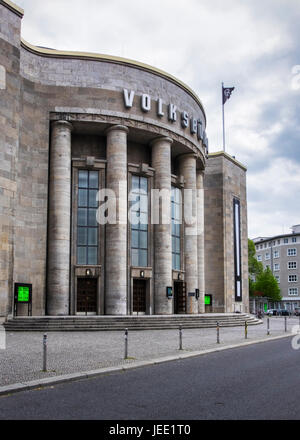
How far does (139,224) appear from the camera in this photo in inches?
1539

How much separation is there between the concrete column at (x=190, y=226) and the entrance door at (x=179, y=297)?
500 mm

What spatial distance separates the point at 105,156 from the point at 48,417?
32.0m

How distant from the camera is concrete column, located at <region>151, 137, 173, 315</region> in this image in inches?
1503

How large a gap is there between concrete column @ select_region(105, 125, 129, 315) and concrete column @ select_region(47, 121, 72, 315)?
9.62 feet

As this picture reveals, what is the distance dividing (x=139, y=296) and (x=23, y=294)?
987 cm

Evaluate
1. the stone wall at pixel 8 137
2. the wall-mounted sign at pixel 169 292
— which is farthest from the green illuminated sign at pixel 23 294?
the wall-mounted sign at pixel 169 292

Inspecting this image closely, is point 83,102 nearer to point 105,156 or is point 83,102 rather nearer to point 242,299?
point 105,156

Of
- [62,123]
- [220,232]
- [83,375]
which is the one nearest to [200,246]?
[220,232]

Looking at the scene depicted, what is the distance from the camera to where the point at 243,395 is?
973 centimetres

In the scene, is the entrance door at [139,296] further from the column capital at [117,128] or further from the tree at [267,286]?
the tree at [267,286]

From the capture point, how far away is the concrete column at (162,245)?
125 ft

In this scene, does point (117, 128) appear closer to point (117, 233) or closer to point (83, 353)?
point (117, 233)
